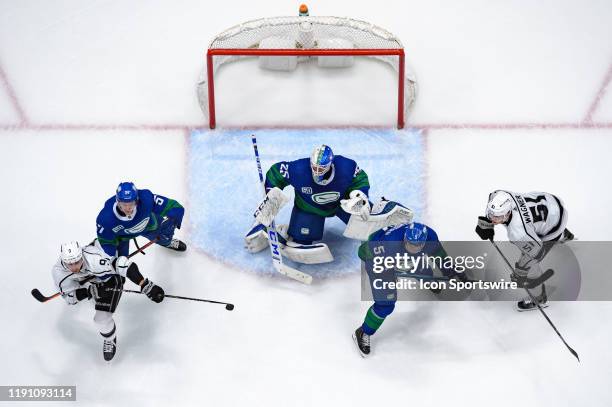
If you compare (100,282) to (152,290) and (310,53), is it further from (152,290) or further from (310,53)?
(310,53)

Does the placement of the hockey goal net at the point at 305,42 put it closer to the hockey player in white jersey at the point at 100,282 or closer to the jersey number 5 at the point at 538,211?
the jersey number 5 at the point at 538,211

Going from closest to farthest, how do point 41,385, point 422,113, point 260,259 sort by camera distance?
1. point 41,385
2. point 260,259
3. point 422,113

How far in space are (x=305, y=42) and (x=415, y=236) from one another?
214cm

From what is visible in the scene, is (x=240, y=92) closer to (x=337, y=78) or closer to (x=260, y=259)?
(x=337, y=78)

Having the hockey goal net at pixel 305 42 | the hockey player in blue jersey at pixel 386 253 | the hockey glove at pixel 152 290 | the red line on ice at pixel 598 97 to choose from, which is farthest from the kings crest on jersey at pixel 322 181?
the red line on ice at pixel 598 97

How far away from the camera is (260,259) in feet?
23.5

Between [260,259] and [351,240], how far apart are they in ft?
1.91

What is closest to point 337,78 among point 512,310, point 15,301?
point 512,310

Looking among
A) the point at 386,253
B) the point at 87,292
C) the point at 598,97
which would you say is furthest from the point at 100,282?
the point at 598,97

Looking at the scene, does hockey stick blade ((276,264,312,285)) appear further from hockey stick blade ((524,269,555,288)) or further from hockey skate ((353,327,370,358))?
hockey stick blade ((524,269,555,288))

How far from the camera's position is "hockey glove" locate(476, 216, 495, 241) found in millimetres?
6746

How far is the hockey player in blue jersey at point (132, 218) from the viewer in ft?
21.2

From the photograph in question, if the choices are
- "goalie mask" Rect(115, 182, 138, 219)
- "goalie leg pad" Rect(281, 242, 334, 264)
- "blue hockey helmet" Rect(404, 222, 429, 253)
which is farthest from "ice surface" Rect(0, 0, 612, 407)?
"goalie mask" Rect(115, 182, 138, 219)

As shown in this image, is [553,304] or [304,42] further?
[304,42]
